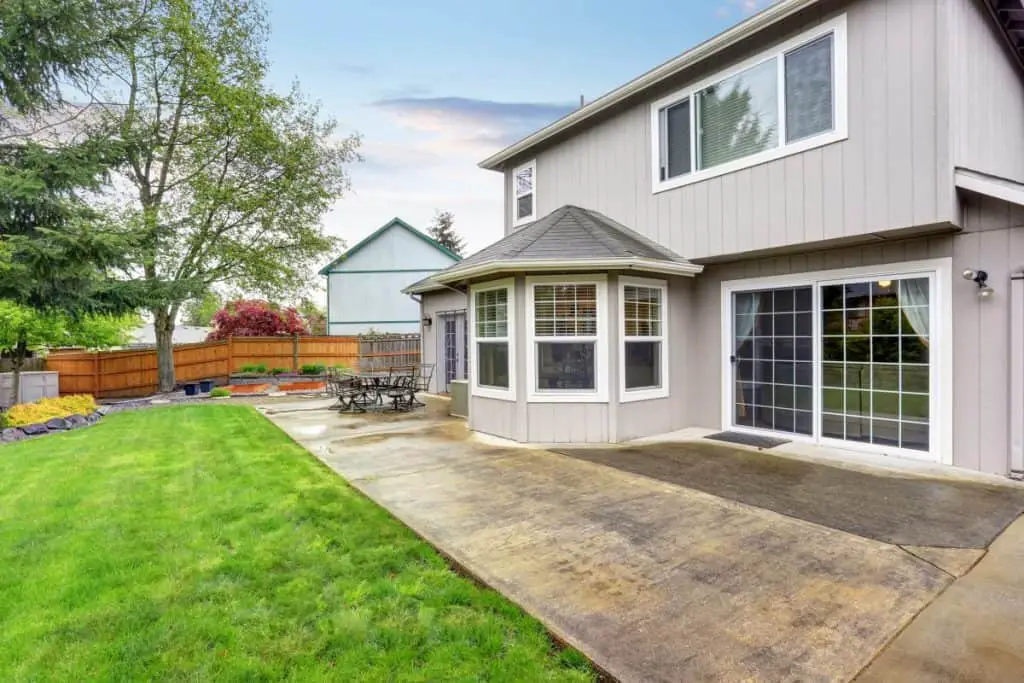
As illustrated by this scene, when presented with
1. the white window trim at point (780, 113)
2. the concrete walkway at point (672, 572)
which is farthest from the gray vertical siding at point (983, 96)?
the concrete walkway at point (672, 572)

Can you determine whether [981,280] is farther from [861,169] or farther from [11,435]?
[11,435]

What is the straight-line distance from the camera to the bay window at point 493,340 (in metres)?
7.36

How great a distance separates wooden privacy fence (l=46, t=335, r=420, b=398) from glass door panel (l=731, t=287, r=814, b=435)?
1048 cm

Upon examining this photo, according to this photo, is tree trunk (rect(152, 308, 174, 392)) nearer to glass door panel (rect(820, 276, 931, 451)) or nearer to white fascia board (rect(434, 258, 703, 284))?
white fascia board (rect(434, 258, 703, 284))

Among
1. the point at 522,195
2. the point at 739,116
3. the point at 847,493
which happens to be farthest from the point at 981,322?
the point at 522,195

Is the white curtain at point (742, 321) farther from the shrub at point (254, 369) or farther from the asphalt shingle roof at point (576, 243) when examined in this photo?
the shrub at point (254, 369)

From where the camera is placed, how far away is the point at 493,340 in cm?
771

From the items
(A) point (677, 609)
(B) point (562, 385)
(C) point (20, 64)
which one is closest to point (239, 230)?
(C) point (20, 64)

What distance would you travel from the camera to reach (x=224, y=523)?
4117 millimetres

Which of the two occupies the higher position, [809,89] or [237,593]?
[809,89]

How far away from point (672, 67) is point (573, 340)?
4.09 meters

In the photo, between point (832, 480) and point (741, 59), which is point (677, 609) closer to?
point (832, 480)

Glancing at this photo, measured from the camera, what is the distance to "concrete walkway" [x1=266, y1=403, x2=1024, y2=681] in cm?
239

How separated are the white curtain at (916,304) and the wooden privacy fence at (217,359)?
1251 centimetres
